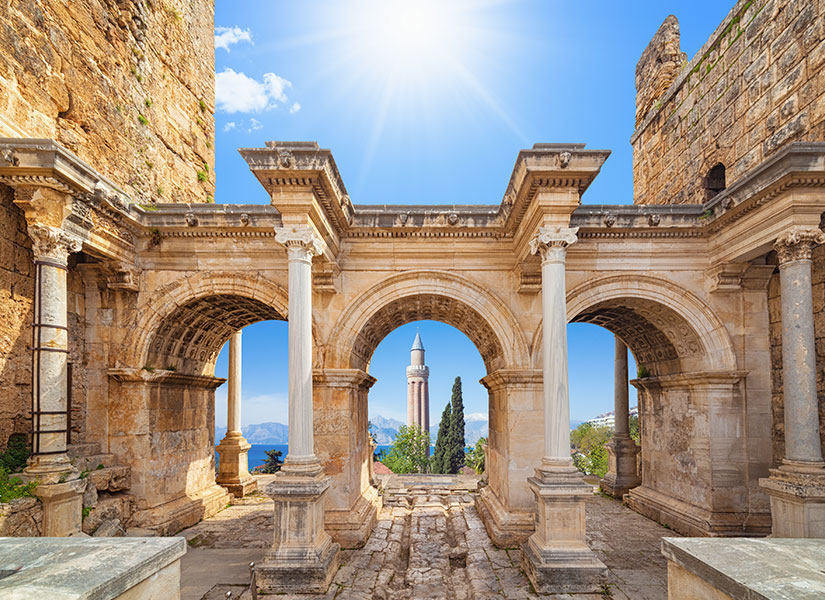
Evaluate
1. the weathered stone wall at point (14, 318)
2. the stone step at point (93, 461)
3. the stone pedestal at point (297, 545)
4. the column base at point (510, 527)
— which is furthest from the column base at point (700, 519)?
the weathered stone wall at point (14, 318)

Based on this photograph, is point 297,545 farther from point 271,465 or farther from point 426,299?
point 271,465

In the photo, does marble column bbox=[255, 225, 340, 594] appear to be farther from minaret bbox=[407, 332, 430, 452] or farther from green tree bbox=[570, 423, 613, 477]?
minaret bbox=[407, 332, 430, 452]

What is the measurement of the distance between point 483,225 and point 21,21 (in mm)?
8317

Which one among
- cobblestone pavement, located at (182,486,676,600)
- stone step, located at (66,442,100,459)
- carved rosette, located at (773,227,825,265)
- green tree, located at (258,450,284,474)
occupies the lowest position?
green tree, located at (258,450,284,474)

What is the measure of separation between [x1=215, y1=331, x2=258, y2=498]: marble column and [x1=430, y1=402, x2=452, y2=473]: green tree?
2148 centimetres

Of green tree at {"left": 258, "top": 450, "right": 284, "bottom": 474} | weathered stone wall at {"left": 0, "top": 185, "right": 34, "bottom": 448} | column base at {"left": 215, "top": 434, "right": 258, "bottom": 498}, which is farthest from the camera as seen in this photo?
green tree at {"left": 258, "top": 450, "right": 284, "bottom": 474}

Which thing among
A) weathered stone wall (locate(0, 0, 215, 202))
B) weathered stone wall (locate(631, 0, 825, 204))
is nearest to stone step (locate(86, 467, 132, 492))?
weathered stone wall (locate(0, 0, 215, 202))

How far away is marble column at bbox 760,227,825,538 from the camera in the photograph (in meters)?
6.89

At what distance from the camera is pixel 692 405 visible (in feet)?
31.0

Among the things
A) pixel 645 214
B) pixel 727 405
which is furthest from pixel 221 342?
pixel 727 405

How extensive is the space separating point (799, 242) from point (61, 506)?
456 inches

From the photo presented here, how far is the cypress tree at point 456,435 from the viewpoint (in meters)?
33.3

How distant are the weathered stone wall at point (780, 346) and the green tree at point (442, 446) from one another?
26.1 metres

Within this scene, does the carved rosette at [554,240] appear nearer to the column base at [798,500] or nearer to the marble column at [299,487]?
the marble column at [299,487]
